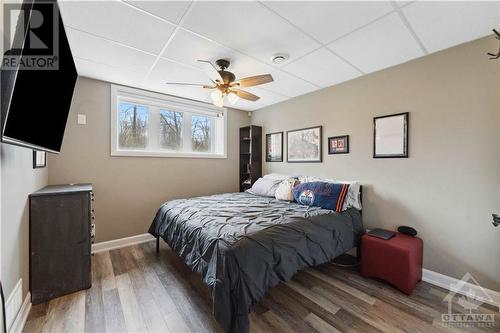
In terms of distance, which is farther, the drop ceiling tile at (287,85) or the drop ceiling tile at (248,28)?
the drop ceiling tile at (287,85)

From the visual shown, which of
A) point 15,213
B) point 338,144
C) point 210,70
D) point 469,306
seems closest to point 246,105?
point 210,70

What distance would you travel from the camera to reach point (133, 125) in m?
3.40

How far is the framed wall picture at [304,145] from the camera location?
3.34m

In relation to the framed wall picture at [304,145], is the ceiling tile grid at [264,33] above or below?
above

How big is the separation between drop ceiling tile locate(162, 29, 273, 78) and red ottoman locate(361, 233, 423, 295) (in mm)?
2393

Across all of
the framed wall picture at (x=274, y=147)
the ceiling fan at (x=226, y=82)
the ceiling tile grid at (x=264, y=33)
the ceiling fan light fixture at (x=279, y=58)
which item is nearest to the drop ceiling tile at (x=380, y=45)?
the ceiling tile grid at (x=264, y=33)

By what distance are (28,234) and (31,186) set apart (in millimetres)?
430

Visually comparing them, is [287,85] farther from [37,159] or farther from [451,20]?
[37,159]

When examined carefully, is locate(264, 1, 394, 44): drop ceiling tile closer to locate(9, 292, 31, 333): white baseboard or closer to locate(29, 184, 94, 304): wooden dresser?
locate(29, 184, 94, 304): wooden dresser

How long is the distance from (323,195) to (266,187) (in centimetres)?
110

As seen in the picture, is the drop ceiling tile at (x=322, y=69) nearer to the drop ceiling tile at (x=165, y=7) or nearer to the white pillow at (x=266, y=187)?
the drop ceiling tile at (x=165, y=7)

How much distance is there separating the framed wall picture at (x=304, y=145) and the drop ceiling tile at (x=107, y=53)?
8.03ft

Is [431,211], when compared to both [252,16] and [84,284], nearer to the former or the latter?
[252,16]

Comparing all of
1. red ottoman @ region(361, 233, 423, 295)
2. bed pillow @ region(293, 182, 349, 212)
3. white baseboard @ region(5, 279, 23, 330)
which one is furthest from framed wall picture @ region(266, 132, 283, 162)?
white baseboard @ region(5, 279, 23, 330)
